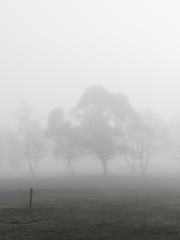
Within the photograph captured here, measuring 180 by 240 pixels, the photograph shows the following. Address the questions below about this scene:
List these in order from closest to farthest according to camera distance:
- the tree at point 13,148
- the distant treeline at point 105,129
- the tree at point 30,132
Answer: the distant treeline at point 105,129 → the tree at point 30,132 → the tree at point 13,148

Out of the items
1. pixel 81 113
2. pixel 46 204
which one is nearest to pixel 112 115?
pixel 81 113

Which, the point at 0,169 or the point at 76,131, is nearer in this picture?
the point at 76,131

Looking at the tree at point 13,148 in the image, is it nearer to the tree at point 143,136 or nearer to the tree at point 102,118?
the tree at point 102,118

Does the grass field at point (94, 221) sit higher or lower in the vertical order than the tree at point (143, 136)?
lower

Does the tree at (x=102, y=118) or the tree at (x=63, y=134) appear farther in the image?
the tree at (x=63, y=134)

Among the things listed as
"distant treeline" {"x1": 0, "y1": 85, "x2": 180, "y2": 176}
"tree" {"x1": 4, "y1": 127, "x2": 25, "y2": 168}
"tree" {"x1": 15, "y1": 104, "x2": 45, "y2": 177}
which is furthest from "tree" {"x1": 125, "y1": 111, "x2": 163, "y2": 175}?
"tree" {"x1": 4, "y1": 127, "x2": 25, "y2": 168}

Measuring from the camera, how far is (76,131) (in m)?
79.1

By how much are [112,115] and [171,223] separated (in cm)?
5604

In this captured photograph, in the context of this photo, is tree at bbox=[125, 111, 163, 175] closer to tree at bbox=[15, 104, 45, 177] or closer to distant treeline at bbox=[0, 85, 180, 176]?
distant treeline at bbox=[0, 85, 180, 176]

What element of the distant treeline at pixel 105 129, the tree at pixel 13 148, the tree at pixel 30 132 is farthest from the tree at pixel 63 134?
the tree at pixel 13 148

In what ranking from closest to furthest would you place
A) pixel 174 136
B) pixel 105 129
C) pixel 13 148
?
pixel 105 129
pixel 174 136
pixel 13 148

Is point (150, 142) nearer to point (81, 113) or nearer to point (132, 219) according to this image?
point (81, 113)

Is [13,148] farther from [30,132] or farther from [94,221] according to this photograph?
[94,221]

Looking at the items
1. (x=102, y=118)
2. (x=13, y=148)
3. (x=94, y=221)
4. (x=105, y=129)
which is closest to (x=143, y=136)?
(x=105, y=129)
